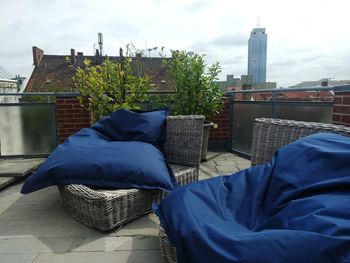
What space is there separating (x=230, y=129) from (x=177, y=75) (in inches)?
53.8

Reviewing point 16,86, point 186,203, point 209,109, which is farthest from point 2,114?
point 16,86

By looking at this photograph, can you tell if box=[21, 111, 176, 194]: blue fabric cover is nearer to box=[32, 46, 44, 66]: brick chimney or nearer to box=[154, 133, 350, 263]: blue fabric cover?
box=[154, 133, 350, 263]: blue fabric cover

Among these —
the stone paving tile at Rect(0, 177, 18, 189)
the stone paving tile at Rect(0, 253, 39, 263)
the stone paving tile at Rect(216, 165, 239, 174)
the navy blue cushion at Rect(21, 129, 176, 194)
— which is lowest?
the stone paving tile at Rect(0, 253, 39, 263)

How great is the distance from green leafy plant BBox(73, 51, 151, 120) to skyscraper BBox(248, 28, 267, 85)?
6999mm

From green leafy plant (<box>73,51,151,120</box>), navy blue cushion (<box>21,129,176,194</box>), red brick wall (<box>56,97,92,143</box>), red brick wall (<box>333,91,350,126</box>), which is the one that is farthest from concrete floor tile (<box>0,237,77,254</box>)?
red brick wall (<box>56,97,92,143</box>)

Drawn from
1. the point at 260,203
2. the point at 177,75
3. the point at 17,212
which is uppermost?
the point at 177,75

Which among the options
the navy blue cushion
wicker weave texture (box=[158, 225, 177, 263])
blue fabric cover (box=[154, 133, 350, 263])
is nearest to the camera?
blue fabric cover (box=[154, 133, 350, 263])

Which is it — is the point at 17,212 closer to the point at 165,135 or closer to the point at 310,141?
the point at 165,135

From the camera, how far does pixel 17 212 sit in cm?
259

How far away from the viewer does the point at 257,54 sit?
10.6 metres

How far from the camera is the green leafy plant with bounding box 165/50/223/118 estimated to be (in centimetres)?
413

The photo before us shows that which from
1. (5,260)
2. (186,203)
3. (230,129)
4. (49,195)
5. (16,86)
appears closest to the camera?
(186,203)

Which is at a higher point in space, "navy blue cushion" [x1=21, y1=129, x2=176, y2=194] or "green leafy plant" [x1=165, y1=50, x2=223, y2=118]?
"green leafy plant" [x1=165, y1=50, x2=223, y2=118]

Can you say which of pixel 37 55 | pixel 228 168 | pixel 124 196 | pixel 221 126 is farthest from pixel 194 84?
pixel 37 55
